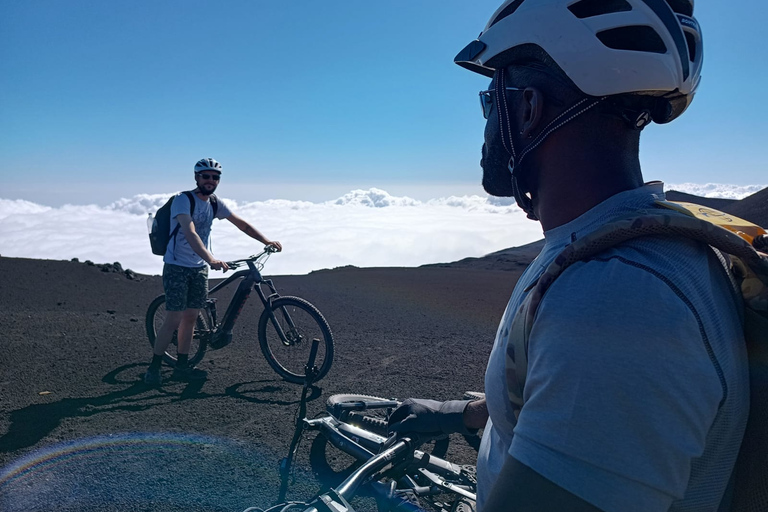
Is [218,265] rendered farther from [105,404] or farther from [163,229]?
[105,404]

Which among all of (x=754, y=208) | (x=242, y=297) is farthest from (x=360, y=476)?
(x=754, y=208)

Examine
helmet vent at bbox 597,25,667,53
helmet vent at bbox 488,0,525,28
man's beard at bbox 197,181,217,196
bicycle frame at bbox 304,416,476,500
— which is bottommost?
bicycle frame at bbox 304,416,476,500

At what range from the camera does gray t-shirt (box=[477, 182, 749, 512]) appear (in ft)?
3.09

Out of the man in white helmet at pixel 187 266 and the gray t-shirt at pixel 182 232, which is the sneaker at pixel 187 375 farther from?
the gray t-shirt at pixel 182 232

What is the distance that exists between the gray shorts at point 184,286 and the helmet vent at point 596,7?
5591mm

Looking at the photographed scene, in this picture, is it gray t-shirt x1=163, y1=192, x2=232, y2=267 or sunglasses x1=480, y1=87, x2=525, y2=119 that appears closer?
sunglasses x1=480, y1=87, x2=525, y2=119

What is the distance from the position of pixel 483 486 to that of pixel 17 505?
3.64 meters

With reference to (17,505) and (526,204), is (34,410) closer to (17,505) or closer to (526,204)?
(17,505)

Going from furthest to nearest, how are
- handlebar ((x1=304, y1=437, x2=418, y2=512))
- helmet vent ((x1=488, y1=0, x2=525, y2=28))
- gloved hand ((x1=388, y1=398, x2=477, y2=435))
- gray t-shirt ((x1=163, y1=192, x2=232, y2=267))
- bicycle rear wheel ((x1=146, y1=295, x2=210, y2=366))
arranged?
bicycle rear wheel ((x1=146, y1=295, x2=210, y2=366))
gray t-shirt ((x1=163, y1=192, x2=232, y2=267))
gloved hand ((x1=388, y1=398, x2=477, y2=435))
handlebar ((x1=304, y1=437, x2=418, y2=512))
helmet vent ((x1=488, y1=0, x2=525, y2=28))

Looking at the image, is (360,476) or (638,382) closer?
(638,382)

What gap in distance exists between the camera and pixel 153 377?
20.6 feet

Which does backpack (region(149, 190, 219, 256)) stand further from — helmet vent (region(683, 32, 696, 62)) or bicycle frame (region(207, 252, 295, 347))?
helmet vent (region(683, 32, 696, 62))

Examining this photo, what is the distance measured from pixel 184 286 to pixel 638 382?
6011mm

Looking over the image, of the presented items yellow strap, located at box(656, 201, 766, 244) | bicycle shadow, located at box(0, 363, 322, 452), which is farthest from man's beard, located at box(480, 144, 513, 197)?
bicycle shadow, located at box(0, 363, 322, 452)
